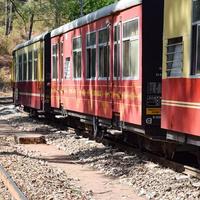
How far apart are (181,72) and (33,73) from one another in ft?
53.2

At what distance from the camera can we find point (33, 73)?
25422mm

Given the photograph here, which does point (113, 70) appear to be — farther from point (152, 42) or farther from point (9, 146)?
Result: point (9, 146)

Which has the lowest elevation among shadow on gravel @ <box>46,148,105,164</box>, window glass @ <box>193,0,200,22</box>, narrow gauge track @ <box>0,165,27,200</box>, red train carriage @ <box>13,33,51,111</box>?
shadow on gravel @ <box>46,148,105,164</box>

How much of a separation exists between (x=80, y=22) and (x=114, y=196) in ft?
28.7

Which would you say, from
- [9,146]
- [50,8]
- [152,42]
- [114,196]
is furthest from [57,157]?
[50,8]

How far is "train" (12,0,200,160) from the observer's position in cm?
966

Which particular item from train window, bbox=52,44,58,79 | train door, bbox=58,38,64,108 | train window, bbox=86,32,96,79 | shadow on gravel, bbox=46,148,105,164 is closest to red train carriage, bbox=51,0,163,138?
train window, bbox=86,32,96,79

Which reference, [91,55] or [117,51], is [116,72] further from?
[91,55]

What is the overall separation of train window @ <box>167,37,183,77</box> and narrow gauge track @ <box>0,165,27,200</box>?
334cm

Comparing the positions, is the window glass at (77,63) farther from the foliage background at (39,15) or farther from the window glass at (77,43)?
the foliage background at (39,15)

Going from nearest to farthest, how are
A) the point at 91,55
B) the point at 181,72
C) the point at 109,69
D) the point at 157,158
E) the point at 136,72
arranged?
the point at 181,72
the point at 136,72
the point at 157,158
the point at 109,69
the point at 91,55

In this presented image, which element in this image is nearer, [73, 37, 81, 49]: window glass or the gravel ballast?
the gravel ballast

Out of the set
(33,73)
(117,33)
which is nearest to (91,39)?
(117,33)

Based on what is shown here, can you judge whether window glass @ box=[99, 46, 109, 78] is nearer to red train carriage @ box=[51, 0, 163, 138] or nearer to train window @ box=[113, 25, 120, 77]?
red train carriage @ box=[51, 0, 163, 138]
